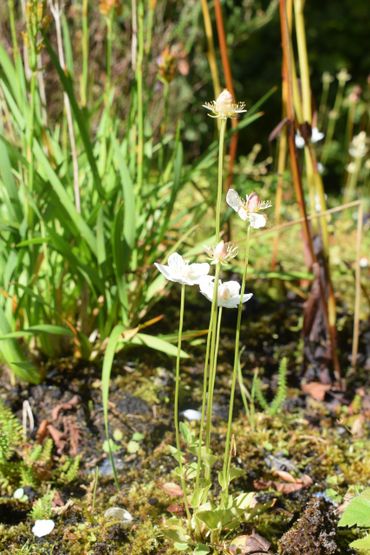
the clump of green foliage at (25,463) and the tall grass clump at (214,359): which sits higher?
the tall grass clump at (214,359)

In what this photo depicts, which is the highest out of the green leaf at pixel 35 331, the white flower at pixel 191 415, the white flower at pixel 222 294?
the white flower at pixel 222 294

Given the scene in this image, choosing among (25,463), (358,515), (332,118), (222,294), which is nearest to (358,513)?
(358,515)

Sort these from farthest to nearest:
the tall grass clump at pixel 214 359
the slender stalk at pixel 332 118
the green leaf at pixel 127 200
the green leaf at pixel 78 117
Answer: the slender stalk at pixel 332 118 < the green leaf at pixel 127 200 < the green leaf at pixel 78 117 < the tall grass clump at pixel 214 359

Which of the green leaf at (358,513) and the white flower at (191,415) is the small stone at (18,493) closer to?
the white flower at (191,415)

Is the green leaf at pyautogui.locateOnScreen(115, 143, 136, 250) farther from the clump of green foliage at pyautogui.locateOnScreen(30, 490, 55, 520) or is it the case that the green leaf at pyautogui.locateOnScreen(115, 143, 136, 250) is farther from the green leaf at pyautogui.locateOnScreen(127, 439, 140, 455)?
the clump of green foliage at pyautogui.locateOnScreen(30, 490, 55, 520)

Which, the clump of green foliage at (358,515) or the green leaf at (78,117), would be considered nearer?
the clump of green foliage at (358,515)

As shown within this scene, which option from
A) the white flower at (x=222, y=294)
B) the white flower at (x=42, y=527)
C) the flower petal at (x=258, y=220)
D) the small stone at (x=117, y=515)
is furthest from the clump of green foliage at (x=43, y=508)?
the flower petal at (x=258, y=220)

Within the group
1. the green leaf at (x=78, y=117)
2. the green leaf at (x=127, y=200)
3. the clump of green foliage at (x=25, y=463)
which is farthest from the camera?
the green leaf at (x=127, y=200)
